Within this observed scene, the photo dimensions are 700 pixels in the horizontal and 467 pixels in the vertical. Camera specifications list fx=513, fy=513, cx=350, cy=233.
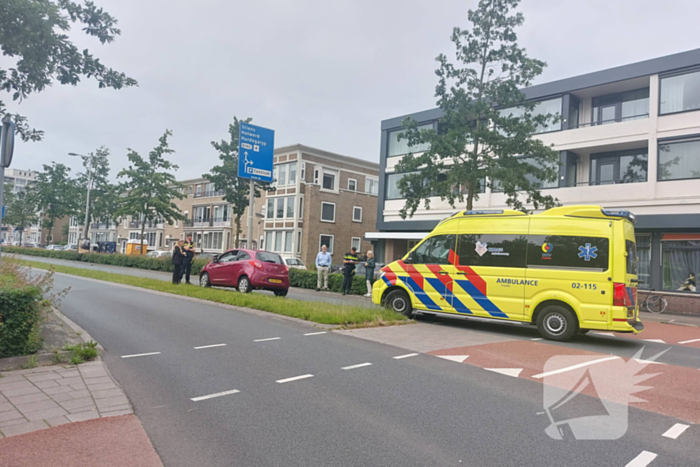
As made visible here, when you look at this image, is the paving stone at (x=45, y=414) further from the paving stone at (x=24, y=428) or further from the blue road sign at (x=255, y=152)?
the blue road sign at (x=255, y=152)

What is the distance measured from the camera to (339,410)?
15.6 ft

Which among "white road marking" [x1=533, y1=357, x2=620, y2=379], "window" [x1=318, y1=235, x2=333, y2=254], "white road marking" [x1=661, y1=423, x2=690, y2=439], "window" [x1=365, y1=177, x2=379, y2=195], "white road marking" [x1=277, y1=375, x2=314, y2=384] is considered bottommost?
"white road marking" [x1=277, y1=375, x2=314, y2=384]

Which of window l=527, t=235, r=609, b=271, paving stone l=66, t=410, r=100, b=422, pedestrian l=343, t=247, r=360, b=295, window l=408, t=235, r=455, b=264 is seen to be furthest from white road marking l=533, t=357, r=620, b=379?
pedestrian l=343, t=247, r=360, b=295

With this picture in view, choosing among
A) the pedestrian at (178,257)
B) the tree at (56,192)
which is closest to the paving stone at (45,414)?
the pedestrian at (178,257)

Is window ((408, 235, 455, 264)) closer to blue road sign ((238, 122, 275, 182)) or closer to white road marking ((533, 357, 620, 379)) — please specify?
white road marking ((533, 357, 620, 379))

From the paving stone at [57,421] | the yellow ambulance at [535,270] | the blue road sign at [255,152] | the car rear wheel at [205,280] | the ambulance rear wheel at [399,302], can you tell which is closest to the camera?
the paving stone at [57,421]

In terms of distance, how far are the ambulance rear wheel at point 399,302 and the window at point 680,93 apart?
15234 millimetres

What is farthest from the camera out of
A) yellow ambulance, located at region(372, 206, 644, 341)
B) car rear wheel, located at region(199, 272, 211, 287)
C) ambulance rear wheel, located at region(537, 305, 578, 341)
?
car rear wheel, located at region(199, 272, 211, 287)

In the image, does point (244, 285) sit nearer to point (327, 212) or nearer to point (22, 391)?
point (22, 391)

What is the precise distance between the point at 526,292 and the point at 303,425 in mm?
6758

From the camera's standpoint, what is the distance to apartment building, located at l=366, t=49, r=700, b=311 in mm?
19375

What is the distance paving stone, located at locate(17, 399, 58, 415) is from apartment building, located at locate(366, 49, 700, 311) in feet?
58.4

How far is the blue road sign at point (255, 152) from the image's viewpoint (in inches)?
721

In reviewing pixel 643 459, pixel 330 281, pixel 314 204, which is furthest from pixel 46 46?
pixel 314 204
